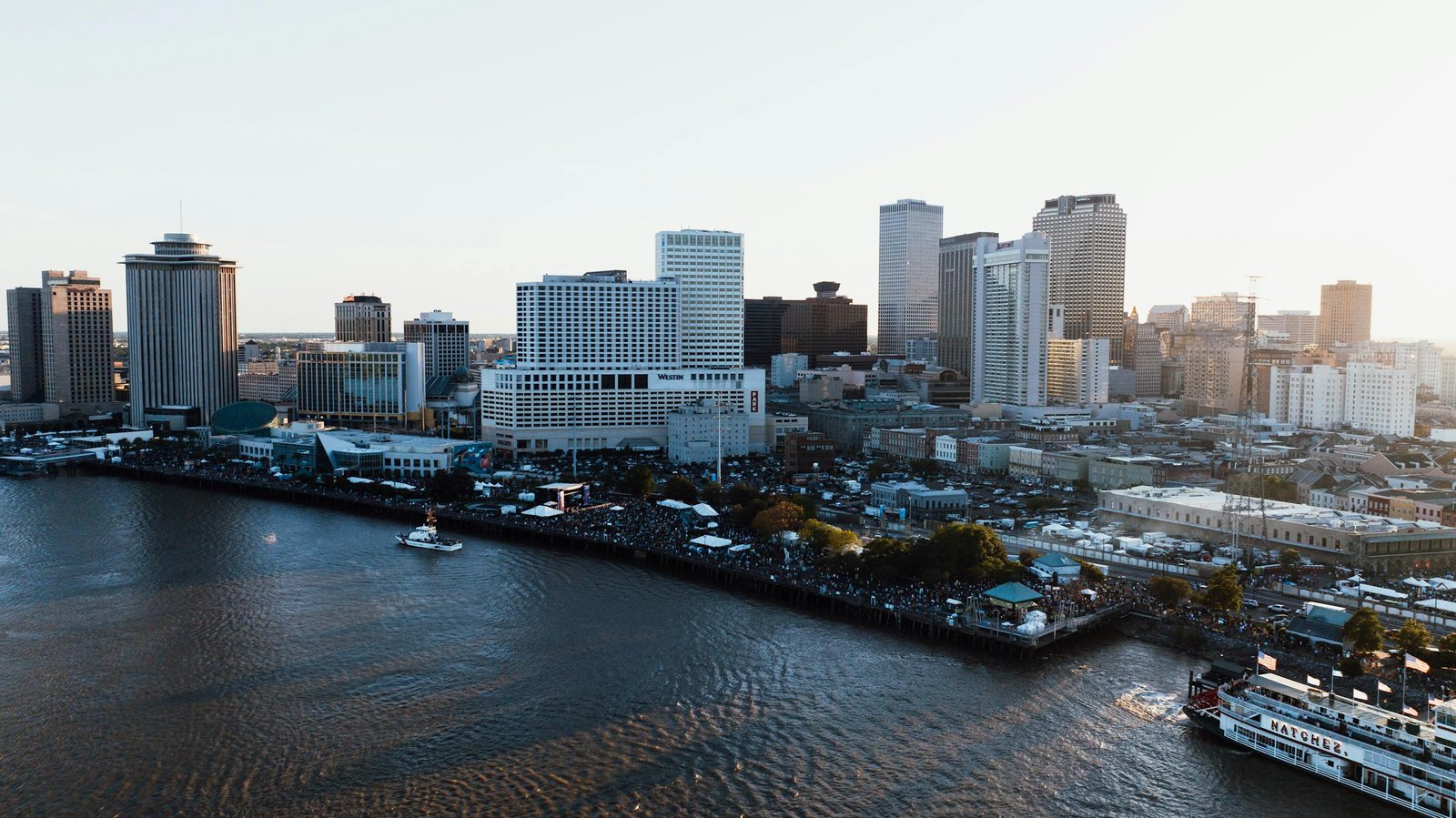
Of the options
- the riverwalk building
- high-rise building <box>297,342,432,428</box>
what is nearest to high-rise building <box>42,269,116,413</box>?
high-rise building <box>297,342,432,428</box>

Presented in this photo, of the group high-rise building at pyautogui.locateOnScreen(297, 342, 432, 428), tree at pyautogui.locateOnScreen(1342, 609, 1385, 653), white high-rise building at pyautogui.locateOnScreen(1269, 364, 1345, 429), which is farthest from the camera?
high-rise building at pyautogui.locateOnScreen(297, 342, 432, 428)

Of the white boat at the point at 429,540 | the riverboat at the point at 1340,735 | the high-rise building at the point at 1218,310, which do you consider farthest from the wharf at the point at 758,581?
the high-rise building at the point at 1218,310

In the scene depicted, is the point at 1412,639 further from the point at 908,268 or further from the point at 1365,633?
the point at 908,268

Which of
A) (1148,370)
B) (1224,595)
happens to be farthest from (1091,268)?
(1224,595)

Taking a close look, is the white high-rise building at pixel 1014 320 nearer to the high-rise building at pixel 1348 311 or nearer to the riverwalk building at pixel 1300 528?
the riverwalk building at pixel 1300 528

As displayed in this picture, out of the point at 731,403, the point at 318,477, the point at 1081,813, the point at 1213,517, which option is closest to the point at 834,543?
the point at 1213,517

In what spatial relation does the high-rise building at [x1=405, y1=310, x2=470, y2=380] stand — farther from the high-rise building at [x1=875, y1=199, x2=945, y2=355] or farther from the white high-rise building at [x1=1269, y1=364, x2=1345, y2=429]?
the white high-rise building at [x1=1269, y1=364, x2=1345, y2=429]
